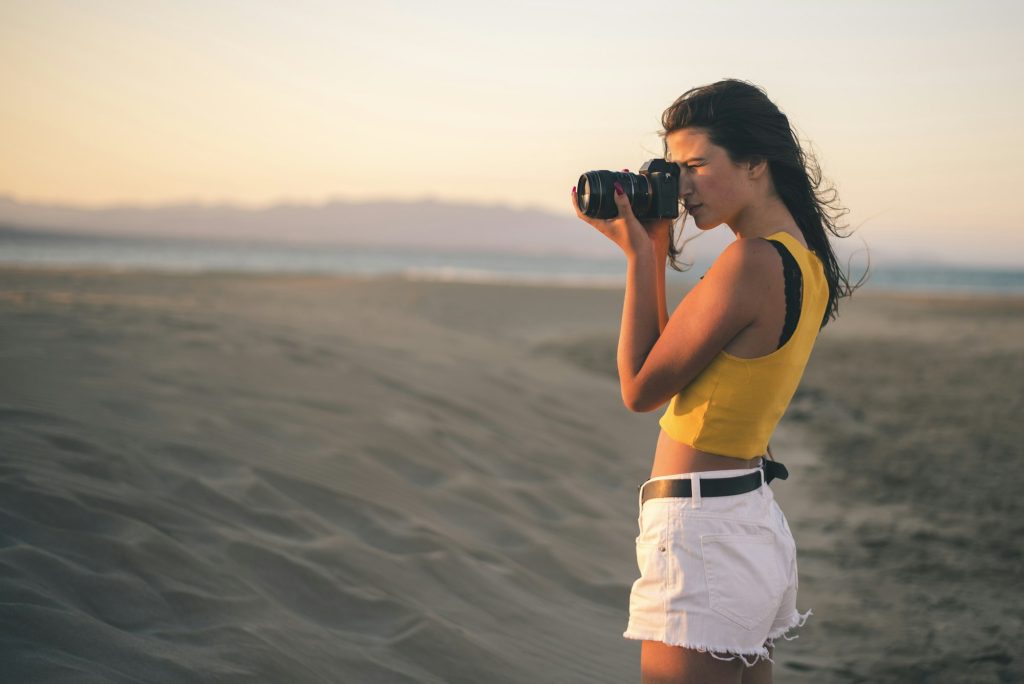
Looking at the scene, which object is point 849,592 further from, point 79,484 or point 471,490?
point 79,484

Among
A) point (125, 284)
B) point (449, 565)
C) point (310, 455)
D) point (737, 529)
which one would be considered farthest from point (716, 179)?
point (125, 284)

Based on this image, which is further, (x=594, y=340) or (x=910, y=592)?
(x=594, y=340)

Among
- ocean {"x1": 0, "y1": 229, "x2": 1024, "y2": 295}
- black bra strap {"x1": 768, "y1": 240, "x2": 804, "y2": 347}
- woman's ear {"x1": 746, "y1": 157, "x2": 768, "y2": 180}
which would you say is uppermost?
woman's ear {"x1": 746, "y1": 157, "x2": 768, "y2": 180}

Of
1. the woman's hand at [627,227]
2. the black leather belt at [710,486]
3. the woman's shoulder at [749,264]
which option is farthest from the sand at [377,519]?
the woman's shoulder at [749,264]

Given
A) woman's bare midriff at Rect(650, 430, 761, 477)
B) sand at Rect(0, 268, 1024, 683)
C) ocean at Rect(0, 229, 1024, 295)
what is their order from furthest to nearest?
1. ocean at Rect(0, 229, 1024, 295)
2. sand at Rect(0, 268, 1024, 683)
3. woman's bare midriff at Rect(650, 430, 761, 477)

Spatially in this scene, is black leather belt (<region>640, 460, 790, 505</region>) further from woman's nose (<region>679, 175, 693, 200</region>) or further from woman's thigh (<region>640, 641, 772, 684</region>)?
woman's nose (<region>679, 175, 693, 200</region>)

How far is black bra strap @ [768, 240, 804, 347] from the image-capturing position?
1.56m

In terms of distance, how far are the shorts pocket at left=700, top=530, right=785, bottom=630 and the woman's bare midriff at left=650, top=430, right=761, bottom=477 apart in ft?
0.45

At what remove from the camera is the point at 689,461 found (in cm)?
166

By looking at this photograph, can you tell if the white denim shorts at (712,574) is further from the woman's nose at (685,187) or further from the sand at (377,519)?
the sand at (377,519)

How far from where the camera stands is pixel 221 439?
12.3 ft

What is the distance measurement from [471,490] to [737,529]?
2714 mm

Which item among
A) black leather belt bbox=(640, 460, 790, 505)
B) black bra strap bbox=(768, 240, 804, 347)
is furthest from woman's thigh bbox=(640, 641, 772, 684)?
black bra strap bbox=(768, 240, 804, 347)

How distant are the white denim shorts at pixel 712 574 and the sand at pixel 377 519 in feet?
3.76
